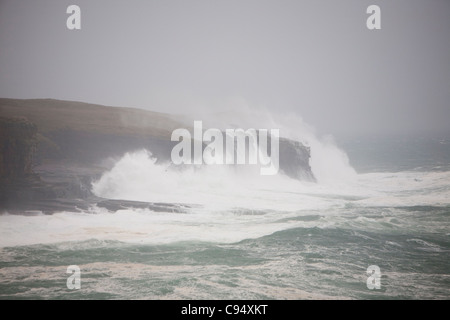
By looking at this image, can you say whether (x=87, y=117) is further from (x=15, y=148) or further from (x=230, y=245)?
(x=230, y=245)

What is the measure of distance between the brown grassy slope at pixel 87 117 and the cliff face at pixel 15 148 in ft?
37.1

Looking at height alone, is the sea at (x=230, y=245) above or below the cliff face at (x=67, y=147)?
below

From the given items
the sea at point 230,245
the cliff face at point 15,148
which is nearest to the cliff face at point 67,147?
the cliff face at point 15,148

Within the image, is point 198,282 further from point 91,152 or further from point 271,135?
point 271,135

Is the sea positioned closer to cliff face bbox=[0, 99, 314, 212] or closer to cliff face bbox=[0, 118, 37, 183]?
cliff face bbox=[0, 99, 314, 212]

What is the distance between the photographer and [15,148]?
1041 inches

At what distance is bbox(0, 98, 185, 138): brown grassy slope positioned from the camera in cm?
4053

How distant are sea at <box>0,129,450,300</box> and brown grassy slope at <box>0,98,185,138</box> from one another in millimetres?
9787

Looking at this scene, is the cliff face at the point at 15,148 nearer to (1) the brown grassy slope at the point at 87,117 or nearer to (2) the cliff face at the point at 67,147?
(2) the cliff face at the point at 67,147

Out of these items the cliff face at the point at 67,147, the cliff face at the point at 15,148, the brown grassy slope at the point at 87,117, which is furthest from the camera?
the brown grassy slope at the point at 87,117

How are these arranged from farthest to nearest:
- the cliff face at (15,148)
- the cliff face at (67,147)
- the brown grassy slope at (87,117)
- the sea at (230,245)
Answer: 1. the brown grassy slope at (87,117)
2. the cliff face at (15,148)
3. the cliff face at (67,147)
4. the sea at (230,245)

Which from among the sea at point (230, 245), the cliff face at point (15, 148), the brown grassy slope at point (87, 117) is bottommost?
the sea at point (230, 245)

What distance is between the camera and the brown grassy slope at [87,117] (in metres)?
40.5

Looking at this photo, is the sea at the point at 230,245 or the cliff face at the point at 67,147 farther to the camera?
the cliff face at the point at 67,147
